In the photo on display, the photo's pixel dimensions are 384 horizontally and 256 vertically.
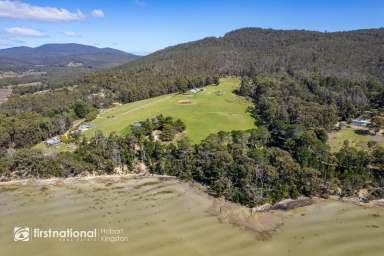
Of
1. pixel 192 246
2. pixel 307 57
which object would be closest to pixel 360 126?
pixel 192 246

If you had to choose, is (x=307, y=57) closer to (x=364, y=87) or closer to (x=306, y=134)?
(x=364, y=87)

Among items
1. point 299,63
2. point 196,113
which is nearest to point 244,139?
point 196,113

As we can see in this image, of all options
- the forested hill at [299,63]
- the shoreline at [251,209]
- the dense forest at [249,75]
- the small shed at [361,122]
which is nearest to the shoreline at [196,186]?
the shoreline at [251,209]

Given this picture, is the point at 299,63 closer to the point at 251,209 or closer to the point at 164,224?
the point at 251,209

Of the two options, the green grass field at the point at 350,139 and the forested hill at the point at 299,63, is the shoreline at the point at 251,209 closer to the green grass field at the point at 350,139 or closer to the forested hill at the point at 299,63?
the green grass field at the point at 350,139

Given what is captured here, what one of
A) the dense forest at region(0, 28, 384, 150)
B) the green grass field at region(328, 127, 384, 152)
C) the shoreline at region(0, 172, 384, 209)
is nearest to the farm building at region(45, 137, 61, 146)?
the dense forest at region(0, 28, 384, 150)
